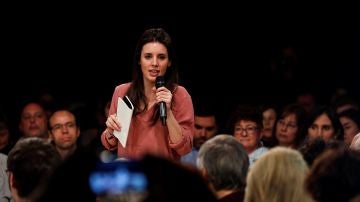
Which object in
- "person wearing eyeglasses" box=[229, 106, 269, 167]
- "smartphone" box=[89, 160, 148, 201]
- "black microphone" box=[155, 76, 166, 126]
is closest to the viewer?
"smartphone" box=[89, 160, 148, 201]

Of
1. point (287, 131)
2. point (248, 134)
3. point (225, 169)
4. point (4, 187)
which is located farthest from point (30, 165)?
point (287, 131)

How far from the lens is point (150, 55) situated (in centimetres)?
456

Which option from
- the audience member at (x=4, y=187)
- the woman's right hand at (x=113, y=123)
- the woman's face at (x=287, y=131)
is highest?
the woman's right hand at (x=113, y=123)

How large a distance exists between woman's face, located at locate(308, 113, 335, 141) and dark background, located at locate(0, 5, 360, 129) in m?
2.07

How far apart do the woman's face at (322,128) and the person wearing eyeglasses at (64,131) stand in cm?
172

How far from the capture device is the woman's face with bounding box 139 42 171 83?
4520 mm

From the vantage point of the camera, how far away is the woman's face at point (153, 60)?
452 centimetres

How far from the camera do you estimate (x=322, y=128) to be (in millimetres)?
6742

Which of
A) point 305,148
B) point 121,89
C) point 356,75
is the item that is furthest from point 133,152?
point 356,75

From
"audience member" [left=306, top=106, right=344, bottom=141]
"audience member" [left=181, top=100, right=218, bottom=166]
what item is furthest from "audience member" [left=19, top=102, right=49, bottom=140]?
"audience member" [left=306, top=106, right=344, bottom=141]

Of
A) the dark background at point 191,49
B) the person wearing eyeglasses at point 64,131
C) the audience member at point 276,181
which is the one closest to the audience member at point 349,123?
the dark background at point 191,49

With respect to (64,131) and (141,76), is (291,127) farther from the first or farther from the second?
(141,76)

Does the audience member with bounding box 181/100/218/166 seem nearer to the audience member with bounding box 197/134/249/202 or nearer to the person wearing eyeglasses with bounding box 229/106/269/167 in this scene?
the person wearing eyeglasses with bounding box 229/106/269/167

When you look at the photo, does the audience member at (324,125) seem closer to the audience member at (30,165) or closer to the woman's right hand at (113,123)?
the woman's right hand at (113,123)
